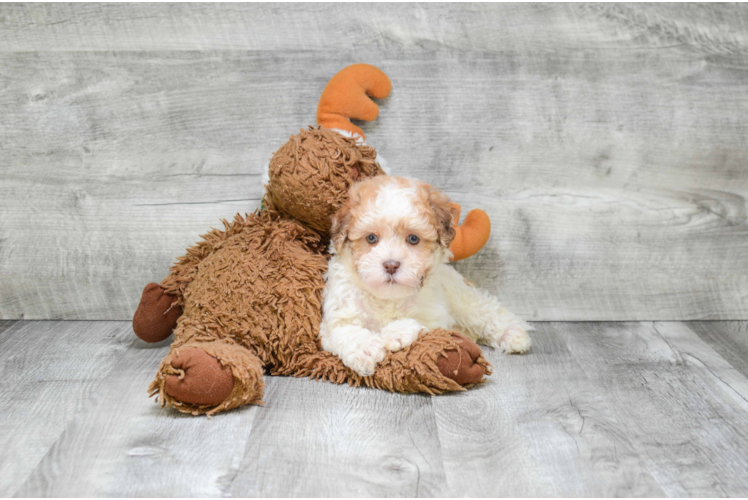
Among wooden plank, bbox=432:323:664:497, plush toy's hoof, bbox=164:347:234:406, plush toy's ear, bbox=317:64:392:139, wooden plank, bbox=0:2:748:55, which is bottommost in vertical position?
wooden plank, bbox=432:323:664:497

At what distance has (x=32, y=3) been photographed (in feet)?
5.57

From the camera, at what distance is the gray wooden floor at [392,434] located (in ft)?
3.37

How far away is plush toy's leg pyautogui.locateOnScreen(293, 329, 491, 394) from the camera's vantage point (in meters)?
1.29

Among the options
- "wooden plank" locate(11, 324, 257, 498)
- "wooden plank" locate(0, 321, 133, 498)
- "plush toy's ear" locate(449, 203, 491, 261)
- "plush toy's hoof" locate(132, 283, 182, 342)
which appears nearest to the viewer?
"wooden plank" locate(11, 324, 257, 498)

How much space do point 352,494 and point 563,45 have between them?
52.4 inches

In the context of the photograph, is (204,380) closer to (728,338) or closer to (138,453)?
(138,453)

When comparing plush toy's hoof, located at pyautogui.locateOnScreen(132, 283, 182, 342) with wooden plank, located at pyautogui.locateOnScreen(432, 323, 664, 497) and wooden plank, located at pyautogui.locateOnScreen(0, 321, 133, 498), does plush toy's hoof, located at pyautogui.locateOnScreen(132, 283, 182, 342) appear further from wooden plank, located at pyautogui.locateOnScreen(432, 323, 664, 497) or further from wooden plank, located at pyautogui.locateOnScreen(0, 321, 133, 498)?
wooden plank, located at pyautogui.locateOnScreen(432, 323, 664, 497)

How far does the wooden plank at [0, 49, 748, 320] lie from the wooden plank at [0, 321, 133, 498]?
0.43 ft

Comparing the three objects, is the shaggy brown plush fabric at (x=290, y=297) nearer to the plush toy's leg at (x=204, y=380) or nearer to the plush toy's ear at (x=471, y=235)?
the plush toy's leg at (x=204, y=380)

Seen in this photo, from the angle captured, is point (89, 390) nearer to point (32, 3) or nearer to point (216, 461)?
point (216, 461)

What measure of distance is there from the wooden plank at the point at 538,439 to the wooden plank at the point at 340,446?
45mm

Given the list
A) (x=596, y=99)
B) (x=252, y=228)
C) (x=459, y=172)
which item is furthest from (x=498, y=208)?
(x=252, y=228)

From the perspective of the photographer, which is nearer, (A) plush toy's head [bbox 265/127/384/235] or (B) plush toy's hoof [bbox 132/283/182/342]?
(A) plush toy's head [bbox 265/127/384/235]

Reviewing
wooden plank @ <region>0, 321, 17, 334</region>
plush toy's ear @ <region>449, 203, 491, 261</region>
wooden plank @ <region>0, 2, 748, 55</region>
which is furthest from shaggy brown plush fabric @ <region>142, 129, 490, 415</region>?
wooden plank @ <region>0, 321, 17, 334</region>
